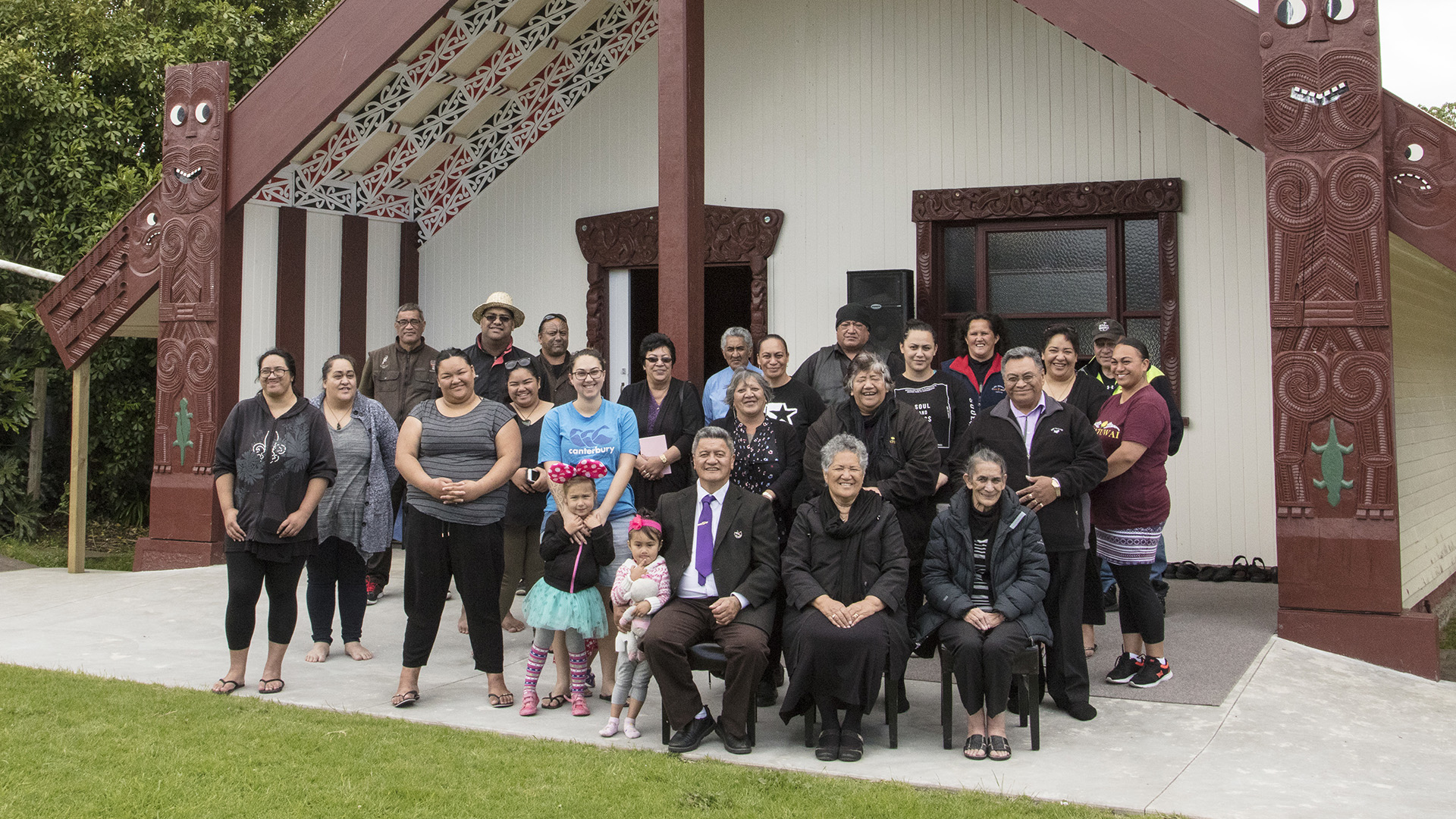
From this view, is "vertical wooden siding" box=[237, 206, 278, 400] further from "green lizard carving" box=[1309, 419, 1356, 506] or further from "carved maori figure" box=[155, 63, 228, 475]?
"green lizard carving" box=[1309, 419, 1356, 506]

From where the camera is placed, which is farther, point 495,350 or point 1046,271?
point 1046,271

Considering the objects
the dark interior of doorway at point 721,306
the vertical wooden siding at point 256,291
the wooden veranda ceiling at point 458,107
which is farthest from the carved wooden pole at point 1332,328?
the vertical wooden siding at point 256,291

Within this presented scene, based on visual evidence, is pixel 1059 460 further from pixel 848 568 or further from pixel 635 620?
pixel 635 620

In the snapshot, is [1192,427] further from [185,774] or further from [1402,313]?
[185,774]

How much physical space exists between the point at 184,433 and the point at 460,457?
4.44 m

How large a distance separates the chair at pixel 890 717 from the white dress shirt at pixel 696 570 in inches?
20.2

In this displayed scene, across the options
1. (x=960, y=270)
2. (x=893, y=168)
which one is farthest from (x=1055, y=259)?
(x=893, y=168)

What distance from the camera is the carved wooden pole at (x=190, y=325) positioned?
873 centimetres

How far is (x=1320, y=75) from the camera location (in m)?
6.05

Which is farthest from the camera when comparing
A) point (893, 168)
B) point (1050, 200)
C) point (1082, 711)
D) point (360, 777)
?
point (893, 168)

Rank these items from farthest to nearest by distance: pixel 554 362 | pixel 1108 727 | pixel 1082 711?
1. pixel 554 362
2. pixel 1082 711
3. pixel 1108 727

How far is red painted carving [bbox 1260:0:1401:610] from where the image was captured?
19.5 ft

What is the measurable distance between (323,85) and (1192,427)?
21.0 feet

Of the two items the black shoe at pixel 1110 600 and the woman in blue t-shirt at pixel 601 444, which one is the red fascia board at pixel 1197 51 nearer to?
the black shoe at pixel 1110 600
